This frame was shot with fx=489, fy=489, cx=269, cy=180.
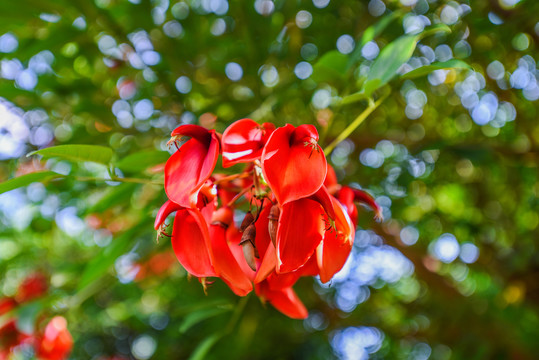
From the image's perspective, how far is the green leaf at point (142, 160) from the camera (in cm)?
58

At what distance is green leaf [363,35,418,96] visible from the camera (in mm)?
491

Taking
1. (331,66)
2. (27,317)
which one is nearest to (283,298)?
(331,66)

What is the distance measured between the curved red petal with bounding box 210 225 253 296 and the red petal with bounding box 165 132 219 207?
63mm

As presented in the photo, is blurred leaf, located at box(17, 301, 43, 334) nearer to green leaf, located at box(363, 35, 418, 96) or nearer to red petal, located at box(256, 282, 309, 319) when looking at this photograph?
red petal, located at box(256, 282, 309, 319)

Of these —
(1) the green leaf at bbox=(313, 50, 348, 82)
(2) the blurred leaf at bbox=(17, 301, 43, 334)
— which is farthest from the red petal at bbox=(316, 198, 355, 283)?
(2) the blurred leaf at bbox=(17, 301, 43, 334)

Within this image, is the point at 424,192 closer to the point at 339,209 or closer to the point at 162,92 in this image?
the point at 162,92

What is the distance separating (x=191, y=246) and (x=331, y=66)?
0.30m

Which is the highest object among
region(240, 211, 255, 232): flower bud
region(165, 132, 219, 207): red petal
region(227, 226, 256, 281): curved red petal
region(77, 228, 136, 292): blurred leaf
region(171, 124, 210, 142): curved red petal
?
region(171, 124, 210, 142): curved red petal

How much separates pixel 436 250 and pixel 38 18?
1508mm

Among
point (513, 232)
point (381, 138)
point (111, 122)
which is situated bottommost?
point (513, 232)

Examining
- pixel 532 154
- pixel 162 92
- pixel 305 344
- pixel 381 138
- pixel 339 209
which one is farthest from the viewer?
pixel 305 344

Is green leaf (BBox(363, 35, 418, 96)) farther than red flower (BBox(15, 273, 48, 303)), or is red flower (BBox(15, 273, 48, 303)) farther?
red flower (BBox(15, 273, 48, 303))

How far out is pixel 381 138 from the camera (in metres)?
1.34

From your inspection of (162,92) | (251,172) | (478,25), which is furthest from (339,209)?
(162,92)
